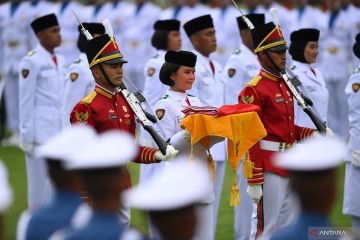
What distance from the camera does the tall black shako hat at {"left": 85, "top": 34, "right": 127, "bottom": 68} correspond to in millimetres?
7773

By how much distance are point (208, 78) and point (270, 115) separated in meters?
1.65

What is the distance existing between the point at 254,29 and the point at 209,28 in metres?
1.51

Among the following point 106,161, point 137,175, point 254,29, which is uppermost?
point 254,29

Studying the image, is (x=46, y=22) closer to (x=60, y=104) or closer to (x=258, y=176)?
(x=60, y=104)

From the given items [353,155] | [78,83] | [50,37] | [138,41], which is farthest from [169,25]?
[138,41]

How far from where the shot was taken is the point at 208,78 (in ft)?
32.6

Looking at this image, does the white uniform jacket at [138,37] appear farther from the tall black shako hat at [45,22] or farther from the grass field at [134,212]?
the tall black shako hat at [45,22]

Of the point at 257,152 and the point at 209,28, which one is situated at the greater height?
the point at 209,28

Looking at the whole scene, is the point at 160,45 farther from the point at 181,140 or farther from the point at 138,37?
the point at 138,37

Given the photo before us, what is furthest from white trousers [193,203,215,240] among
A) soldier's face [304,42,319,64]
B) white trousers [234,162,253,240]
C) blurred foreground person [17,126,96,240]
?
blurred foreground person [17,126,96,240]

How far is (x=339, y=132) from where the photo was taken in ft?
53.6

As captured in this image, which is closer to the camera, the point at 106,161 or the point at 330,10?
the point at 106,161

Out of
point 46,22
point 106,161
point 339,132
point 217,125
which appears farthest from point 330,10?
point 106,161

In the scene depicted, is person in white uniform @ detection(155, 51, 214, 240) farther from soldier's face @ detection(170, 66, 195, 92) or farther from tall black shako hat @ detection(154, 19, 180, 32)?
tall black shako hat @ detection(154, 19, 180, 32)
